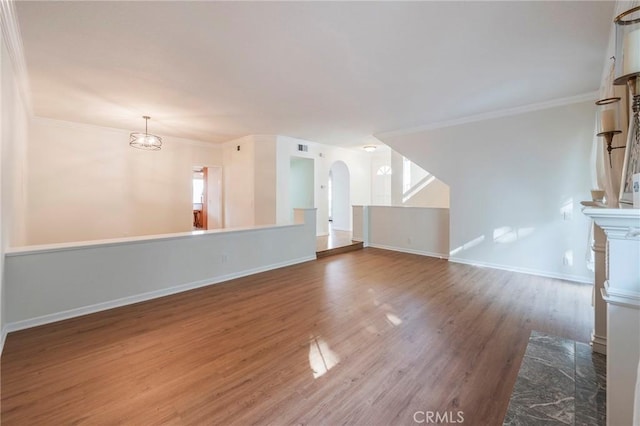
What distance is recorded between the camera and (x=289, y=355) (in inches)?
89.0

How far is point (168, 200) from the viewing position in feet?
22.5

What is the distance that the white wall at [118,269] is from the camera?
2742 millimetres

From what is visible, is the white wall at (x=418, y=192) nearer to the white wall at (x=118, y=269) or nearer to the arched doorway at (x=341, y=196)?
the arched doorway at (x=341, y=196)

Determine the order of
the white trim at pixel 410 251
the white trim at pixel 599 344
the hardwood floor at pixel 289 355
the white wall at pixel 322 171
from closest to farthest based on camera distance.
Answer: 1. the hardwood floor at pixel 289 355
2. the white trim at pixel 599 344
3. the white trim at pixel 410 251
4. the white wall at pixel 322 171

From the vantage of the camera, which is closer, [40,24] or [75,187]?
[40,24]

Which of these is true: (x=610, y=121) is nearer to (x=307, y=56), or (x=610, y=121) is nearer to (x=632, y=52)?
(x=632, y=52)

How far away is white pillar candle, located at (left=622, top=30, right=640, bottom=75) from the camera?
1.31 metres

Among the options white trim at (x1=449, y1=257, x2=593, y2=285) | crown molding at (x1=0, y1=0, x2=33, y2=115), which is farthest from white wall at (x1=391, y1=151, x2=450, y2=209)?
crown molding at (x1=0, y1=0, x2=33, y2=115)

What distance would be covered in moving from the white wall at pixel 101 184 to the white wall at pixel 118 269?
11.1ft

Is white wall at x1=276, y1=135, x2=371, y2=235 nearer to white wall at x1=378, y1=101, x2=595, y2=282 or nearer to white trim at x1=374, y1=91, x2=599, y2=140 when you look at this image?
white trim at x1=374, y1=91, x2=599, y2=140

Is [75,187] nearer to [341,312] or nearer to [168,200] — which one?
[168,200]

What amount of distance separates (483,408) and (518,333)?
1.30 metres

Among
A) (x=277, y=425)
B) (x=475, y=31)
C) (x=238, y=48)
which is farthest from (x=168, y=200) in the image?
(x=475, y=31)

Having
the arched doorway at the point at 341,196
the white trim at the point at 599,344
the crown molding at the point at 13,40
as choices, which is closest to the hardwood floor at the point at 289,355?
the white trim at the point at 599,344
